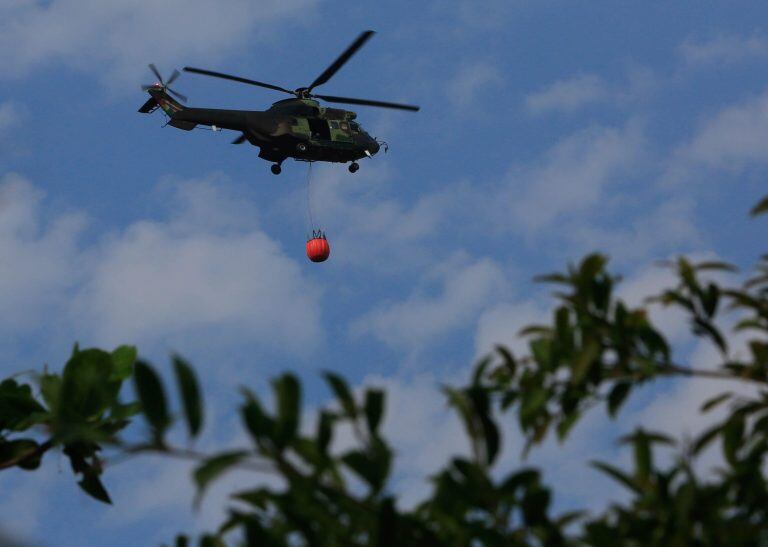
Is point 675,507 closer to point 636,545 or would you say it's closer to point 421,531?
point 636,545

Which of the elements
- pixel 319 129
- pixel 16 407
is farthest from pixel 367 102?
pixel 16 407

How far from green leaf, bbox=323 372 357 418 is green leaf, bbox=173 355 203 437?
0.35 meters

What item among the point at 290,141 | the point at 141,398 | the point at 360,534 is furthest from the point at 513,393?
the point at 290,141

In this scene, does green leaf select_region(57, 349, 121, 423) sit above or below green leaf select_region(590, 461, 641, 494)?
above

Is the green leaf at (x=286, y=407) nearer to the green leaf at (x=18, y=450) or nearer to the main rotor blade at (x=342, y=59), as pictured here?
the green leaf at (x=18, y=450)

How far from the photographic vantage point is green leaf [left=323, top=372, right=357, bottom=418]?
9.62 feet

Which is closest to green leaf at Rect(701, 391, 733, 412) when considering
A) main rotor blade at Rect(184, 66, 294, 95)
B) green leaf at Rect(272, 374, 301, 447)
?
green leaf at Rect(272, 374, 301, 447)

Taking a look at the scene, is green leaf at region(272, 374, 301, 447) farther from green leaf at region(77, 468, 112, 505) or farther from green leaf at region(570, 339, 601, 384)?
green leaf at region(77, 468, 112, 505)

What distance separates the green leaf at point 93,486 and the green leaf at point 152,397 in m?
2.05

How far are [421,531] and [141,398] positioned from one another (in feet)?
3.14

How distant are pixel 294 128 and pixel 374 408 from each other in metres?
37.1

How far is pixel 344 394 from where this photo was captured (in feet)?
9.66

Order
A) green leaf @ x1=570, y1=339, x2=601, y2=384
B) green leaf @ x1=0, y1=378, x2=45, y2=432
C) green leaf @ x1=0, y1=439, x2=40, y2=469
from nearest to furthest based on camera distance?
1. green leaf @ x1=570, y1=339, x2=601, y2=384
2. green leaf @ x1=0, y1=439, x2=40, y2=469
3. green leaf @ x1=0, y1=378, x2=45, y2=432

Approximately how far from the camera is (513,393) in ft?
15.0
